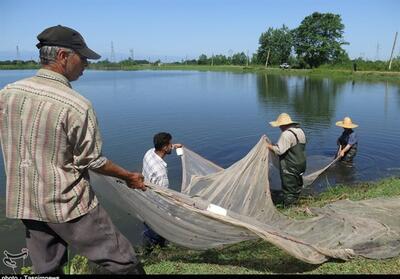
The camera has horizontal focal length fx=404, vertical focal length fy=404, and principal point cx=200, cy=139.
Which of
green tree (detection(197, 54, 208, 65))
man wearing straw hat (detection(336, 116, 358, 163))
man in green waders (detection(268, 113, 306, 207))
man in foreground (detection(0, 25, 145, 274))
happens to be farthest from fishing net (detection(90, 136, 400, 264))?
green tree (detection(197, 54, 208, 65))

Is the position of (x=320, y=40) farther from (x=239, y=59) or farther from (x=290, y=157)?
(x=290, y=157)

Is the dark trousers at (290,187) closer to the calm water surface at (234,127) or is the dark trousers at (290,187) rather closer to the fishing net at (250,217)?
the fishing net at (250,217)

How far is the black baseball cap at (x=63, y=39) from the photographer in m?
2.49

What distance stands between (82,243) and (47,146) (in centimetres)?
70

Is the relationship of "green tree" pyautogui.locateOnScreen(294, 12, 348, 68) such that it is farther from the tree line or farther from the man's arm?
the man's arm

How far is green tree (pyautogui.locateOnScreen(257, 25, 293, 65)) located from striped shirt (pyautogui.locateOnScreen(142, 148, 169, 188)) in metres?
79.7

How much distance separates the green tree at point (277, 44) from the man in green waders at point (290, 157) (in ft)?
254

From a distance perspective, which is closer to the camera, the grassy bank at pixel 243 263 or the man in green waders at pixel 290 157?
the grassy bank at pixel 243 263

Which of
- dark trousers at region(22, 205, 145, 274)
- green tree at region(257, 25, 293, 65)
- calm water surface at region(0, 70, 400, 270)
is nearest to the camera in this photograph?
dark trousers at region(22, 205, 145, 274)

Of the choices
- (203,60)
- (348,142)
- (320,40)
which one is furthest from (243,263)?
(203,60)

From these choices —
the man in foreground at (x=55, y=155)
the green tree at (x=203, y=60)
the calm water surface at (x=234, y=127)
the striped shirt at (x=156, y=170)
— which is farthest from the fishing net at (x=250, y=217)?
the green tree at (x=203, y=60)

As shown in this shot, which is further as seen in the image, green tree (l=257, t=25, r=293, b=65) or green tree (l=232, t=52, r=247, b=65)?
green tree (l=232, t=52, r=247, b=65)

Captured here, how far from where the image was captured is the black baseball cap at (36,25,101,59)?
8.18 feet

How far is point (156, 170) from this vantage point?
485cm
